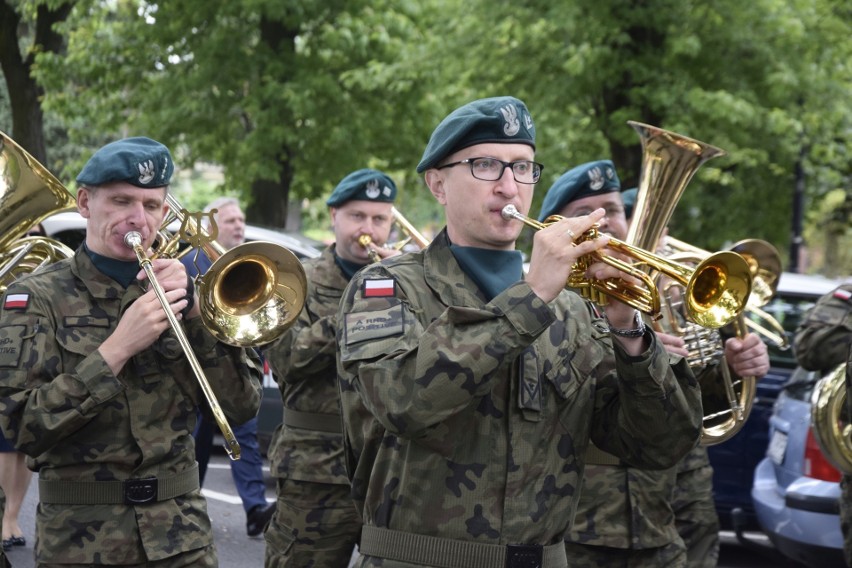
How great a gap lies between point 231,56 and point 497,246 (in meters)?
13.3

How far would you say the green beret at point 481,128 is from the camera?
10.7ft

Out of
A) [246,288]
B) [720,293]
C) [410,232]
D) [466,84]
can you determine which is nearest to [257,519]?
[410,232]

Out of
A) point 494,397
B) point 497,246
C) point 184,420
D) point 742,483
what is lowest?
point 742,483

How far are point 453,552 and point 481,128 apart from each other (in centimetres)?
104

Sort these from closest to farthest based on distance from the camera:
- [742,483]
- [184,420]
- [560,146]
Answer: [184,420]
[742,483]
[560,146]

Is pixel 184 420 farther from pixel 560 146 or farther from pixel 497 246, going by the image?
pixel 560 146

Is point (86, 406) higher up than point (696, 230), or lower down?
higher up

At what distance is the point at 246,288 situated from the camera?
4.44 meters

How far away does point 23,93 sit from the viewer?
55.5 ft

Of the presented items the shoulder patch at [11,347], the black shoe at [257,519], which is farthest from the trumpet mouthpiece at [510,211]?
the black shoe at [257,519]

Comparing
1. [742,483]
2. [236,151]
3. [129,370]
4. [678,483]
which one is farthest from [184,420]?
[236,151]

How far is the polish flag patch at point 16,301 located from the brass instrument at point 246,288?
44cm

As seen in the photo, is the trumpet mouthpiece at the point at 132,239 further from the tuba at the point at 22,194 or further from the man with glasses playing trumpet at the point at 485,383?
the man with glasses playing trumpet at the point at 485,383

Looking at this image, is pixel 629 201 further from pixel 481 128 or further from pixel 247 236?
pixel 247 236
